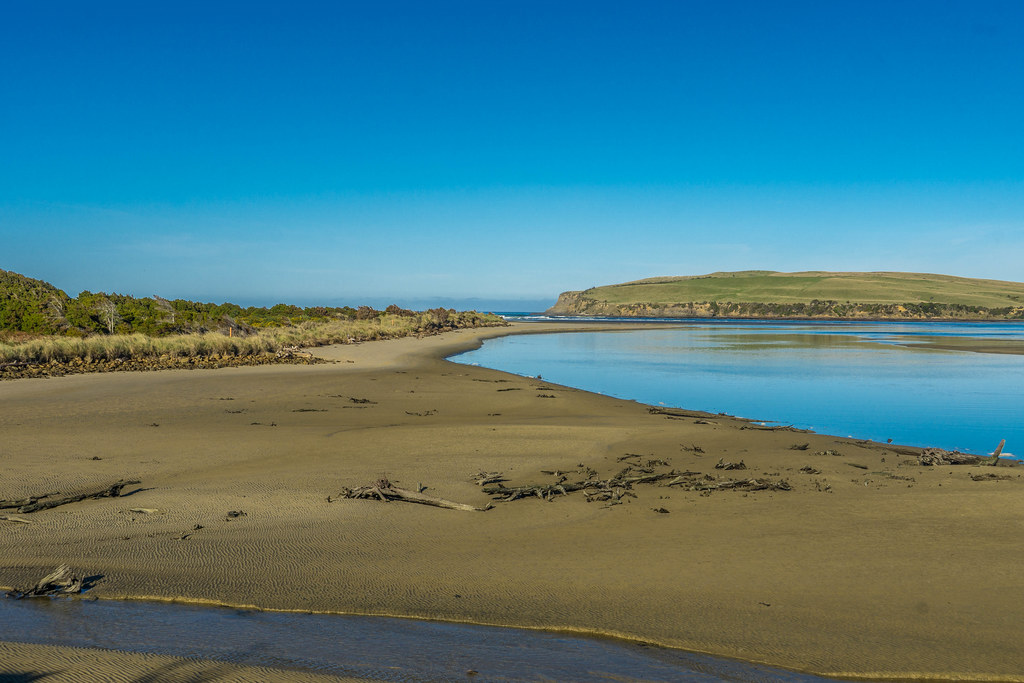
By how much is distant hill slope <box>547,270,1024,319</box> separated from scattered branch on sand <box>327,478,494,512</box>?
4809 inches

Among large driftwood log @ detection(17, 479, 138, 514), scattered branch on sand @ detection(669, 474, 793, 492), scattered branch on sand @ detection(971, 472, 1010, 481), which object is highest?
large driftwood log @ detection(17, 479, 138, 514)

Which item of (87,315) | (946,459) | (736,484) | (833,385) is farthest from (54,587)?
(87,315)

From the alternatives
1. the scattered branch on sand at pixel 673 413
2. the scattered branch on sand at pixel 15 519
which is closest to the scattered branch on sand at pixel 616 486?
the scattered branch on sand at pixel 15 519

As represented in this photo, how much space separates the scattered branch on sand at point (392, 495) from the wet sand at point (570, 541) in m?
0.15

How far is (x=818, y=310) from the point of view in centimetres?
11888

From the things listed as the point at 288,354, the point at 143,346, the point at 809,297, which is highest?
the point at 809,297

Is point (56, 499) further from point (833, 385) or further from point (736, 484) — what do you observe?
point (833, 385)

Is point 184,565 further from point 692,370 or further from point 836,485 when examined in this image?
point 692,370

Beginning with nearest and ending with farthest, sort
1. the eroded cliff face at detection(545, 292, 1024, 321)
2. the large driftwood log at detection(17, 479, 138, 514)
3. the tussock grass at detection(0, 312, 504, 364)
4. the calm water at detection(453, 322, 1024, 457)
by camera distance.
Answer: the large driftwood log at detection(17, 479, 138, 514) < the calm water at detection(453, 322, 1024, 457) < the tussock grass at detection(0, 312, 504, 364) < the eroded cliff face at detection(545, 292, 1024, 321)

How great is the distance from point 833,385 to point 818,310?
360ft

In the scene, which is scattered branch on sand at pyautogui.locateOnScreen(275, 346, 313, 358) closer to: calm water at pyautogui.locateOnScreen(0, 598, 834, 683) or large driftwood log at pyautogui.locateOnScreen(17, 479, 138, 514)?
large driftwood log at pyautogui.locateOnScreen(17, 479, 138, 514)

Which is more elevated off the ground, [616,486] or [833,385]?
[616,486]

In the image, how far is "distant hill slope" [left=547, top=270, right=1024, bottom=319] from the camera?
11394 centimetres

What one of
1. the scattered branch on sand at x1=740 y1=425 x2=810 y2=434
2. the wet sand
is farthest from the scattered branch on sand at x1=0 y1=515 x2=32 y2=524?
the scattered branch on sand at x1=740 y1=425 x2=810 y2=434
